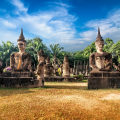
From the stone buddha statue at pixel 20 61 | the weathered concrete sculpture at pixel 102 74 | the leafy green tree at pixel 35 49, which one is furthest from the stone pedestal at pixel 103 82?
the leafy green tree at pixel 35 49

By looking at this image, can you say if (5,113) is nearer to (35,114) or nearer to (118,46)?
(35,114)

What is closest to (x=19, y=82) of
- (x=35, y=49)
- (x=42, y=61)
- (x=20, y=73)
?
(x=20, y=73)

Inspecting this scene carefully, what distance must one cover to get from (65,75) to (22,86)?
669 centimetres

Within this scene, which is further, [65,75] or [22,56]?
[65,75]

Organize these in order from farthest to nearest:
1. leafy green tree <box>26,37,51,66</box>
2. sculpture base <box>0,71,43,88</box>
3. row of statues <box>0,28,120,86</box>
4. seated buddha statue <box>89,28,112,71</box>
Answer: leafy green tree <box>26,37,51,66</box>, seated buddha statue <box>89,28,112,71</box>, row of statues <box>0,28,120,86</box>, sculpture base <box>0,71,43,88</box>

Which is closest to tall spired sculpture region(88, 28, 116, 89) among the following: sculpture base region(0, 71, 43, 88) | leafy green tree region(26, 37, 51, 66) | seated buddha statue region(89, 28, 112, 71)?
seated buddha statue region(89, 28, 112, 71)

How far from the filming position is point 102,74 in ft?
25.5

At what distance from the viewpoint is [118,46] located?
79.2 ft

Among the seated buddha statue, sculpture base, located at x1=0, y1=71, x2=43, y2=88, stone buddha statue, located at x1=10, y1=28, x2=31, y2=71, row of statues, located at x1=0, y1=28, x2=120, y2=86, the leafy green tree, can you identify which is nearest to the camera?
sculpture base, located at x1=0, y1=71, x2=43, y2=88

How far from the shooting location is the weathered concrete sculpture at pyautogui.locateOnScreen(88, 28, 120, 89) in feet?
24.6

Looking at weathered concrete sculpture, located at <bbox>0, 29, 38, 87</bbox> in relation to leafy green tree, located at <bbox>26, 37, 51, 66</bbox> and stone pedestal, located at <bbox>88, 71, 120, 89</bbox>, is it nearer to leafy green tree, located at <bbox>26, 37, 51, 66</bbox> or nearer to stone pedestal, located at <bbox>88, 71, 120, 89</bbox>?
stone pedestal, located at <bbox>88, 71, 120, 89</bbox>

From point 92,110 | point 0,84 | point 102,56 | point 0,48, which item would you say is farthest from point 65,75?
point 0,48

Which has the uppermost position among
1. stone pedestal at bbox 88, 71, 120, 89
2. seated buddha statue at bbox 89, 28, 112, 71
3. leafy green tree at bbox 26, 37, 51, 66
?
leafy green tree at bbox 26, 37, 51, 66

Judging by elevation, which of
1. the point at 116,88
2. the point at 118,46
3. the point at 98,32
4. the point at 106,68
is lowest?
the point at 116,88
